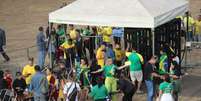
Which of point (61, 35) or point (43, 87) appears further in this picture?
point (61, 35)

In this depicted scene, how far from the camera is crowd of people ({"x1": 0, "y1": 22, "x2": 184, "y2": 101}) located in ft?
49.4

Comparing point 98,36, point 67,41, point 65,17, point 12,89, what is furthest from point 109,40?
point 12,89

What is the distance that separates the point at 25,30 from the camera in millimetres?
30531

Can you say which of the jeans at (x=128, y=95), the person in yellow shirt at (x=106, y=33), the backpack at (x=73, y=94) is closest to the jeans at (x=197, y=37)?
the person in yellow shirt at (x=106, y=33)

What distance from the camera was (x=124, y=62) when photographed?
18.7 metres

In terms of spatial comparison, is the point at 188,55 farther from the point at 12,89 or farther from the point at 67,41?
the point at 12,89

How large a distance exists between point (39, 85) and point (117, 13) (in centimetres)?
366

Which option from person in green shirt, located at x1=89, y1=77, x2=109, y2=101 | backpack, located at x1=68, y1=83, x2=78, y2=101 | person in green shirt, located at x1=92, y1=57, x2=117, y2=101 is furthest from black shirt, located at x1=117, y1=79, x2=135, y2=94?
backpack, located at x1=68, y1=83, x2=78, y2=101

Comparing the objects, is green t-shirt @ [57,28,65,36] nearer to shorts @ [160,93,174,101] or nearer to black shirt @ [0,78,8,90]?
black shirt @ [0,78,8,90]

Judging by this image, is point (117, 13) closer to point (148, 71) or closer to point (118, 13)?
point (118, 13)

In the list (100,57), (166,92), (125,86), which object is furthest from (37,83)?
(100,57)

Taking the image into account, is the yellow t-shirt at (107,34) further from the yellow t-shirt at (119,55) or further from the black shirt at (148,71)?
the black shirt at (148,71)

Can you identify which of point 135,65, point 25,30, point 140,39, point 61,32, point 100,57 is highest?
point 25,30

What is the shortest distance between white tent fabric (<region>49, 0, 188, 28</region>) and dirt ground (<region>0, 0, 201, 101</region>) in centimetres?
247
